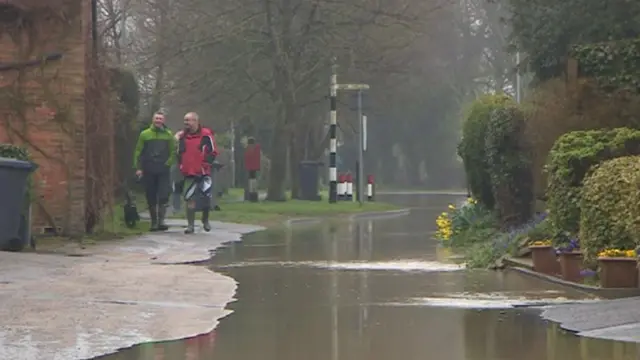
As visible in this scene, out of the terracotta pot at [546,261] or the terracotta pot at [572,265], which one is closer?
the terracotta pot at [572,265]

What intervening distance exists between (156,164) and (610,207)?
10.4 meters

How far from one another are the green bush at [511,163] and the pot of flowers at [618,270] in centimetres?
622

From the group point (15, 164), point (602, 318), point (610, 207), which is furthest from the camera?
point (15, 164)

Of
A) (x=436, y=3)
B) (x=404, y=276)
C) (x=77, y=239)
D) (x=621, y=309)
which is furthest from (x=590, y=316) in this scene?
(x=436, y=3)

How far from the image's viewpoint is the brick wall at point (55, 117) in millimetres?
17953

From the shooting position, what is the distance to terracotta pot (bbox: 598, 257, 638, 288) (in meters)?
12.0

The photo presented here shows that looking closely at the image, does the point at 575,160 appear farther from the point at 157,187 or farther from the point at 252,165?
the point at 252,165

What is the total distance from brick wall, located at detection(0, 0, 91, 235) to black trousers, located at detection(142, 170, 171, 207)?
113 inches

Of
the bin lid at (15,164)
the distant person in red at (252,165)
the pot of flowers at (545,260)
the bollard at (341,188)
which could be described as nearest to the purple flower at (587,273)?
the pot of flowers at (545,260)

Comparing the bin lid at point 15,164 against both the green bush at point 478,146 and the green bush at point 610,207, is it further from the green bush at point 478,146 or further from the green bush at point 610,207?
the green bush at point 478,146

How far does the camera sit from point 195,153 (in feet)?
70.8

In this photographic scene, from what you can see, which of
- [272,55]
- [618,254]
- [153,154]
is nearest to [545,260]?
[618,254]

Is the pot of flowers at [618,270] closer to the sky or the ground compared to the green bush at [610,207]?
closer to the ground

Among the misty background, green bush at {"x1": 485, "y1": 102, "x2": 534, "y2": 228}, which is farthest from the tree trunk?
green bush at {"x1": 485, "y1": 102, "x2": 534, "y2": 228}
